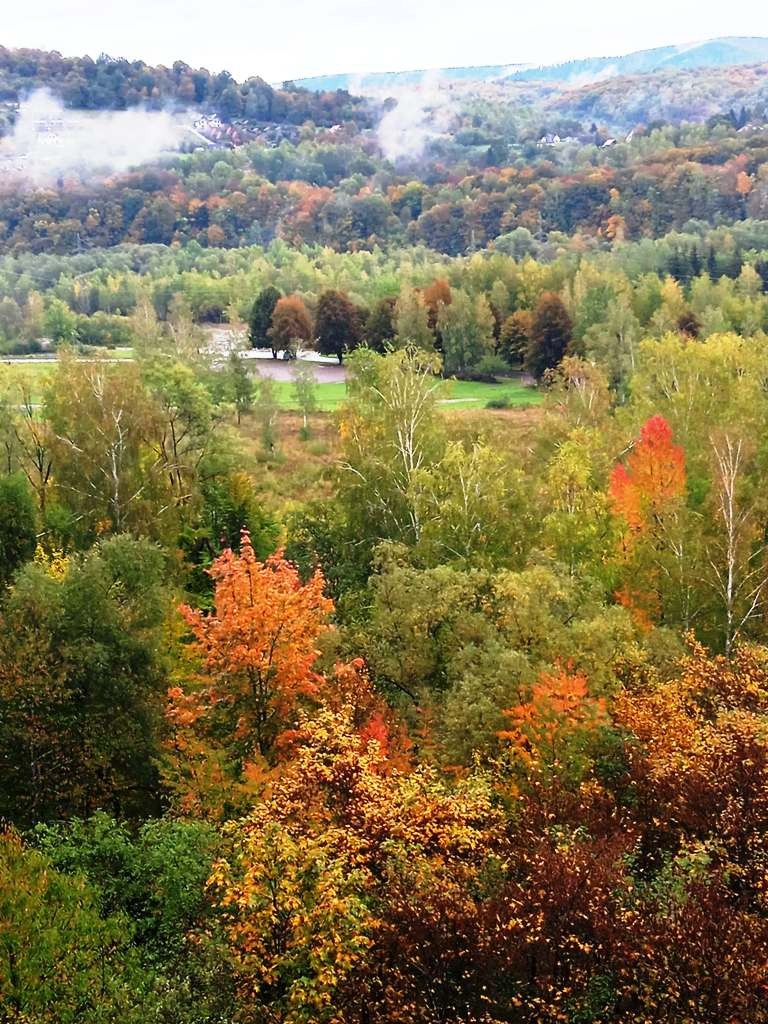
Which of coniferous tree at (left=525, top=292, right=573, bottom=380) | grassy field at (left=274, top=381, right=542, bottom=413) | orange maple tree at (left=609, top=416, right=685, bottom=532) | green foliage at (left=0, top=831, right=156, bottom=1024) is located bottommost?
grassy field at (left=274, top=381, right=542, bottom=413)

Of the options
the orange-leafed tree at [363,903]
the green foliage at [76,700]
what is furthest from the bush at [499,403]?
the orange-leafed tree at [363,903]

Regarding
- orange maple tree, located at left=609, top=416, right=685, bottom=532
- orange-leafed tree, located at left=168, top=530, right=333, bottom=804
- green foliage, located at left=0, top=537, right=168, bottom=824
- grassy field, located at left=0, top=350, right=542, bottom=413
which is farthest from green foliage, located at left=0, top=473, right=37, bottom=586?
grassy field, located at left=0, top=350, right=542, bottom=413

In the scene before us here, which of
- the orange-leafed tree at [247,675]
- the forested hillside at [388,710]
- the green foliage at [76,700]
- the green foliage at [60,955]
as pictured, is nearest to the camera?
the green foliage at [60,955]

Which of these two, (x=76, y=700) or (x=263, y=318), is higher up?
(x=76, y=700)

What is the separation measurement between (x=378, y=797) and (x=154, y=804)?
10.1 metres

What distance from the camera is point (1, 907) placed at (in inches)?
558

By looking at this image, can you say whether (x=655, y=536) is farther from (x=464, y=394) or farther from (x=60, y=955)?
(x=464, y=394)

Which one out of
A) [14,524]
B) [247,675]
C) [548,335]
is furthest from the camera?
[548,335]

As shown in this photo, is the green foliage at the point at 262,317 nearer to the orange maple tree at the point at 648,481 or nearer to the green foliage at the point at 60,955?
the orange maple tree at the point at 648,481

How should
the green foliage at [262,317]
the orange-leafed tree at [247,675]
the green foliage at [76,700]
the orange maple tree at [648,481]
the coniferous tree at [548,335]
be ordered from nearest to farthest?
the green foliage at [76,700] → the orange-leafed tree at [247,675] → the orange maple tree at [648,481] → the coniferous tree at [548,335] → the green foliage at [262,317]

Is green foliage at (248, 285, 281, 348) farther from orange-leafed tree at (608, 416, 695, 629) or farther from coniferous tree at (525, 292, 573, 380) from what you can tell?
orange-leafed tree at (608, 416, 695, 629)

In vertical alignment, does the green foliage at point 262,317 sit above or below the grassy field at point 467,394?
above

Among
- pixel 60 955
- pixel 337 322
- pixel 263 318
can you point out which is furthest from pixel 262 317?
pixel 60 955

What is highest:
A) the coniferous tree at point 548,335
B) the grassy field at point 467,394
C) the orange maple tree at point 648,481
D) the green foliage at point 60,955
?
the green foliage at point 60,955
